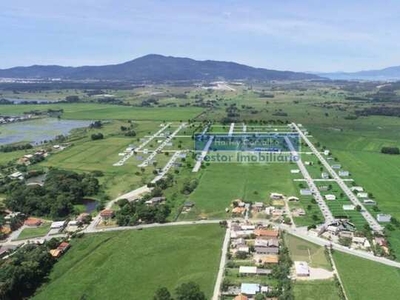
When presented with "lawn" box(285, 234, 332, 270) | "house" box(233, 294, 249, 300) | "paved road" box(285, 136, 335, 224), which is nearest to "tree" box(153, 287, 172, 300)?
"house" box(233, 294, 249, 300)

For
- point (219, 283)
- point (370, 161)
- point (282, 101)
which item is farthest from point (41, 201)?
point (282, 101)

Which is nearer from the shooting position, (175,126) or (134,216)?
(134,216)

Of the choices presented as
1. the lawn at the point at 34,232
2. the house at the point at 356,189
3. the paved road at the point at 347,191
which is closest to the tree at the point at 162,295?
the lawn at the point at 34,232

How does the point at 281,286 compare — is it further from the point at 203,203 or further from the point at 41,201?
the point at 41,201

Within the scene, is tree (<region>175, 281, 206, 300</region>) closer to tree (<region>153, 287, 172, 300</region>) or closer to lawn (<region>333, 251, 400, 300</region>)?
tree (<region>153, 287, 172, 300</region>)

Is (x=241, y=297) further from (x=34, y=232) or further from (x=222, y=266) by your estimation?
(x=34, y=232)

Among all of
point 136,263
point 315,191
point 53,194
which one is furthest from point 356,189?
point 53,194
